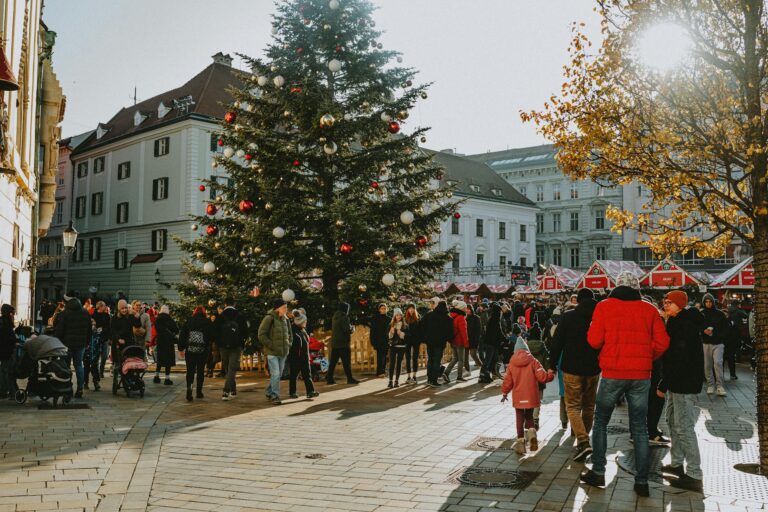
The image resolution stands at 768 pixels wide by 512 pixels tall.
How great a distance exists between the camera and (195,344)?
13258mm

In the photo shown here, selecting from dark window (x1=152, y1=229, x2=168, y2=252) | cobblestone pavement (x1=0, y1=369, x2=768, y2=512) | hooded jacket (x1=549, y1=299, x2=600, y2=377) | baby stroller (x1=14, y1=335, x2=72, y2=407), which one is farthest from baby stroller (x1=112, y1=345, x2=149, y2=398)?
dark window (x1=152, y1=229, x2=168, y2=252)

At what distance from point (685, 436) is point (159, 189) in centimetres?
4463

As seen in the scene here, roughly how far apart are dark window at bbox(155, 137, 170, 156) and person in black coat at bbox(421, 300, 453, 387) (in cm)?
3582

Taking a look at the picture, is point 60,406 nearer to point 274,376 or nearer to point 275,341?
point 274,376

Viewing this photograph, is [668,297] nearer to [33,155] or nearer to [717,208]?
[717,208]

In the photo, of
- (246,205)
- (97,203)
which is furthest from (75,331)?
(97,203)

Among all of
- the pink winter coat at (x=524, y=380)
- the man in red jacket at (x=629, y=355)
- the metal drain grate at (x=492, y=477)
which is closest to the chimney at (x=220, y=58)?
the pink winter coat at (x=524, y=380)

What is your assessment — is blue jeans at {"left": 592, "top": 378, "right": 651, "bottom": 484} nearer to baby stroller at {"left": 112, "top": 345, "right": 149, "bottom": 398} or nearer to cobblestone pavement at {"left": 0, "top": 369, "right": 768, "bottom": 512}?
cobblestone pavement at {"left": 0, "top": 369, "right": 768, "bottom": 512}

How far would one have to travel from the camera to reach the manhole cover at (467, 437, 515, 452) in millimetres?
8531

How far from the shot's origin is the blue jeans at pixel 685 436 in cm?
695

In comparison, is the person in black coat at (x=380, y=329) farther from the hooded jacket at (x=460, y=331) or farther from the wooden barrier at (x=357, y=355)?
the wooden barrier at (x=357, y=355)

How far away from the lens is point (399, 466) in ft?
24.5

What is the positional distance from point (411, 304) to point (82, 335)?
797 cm

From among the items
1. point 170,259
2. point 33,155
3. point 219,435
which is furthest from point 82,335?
point 170,259
